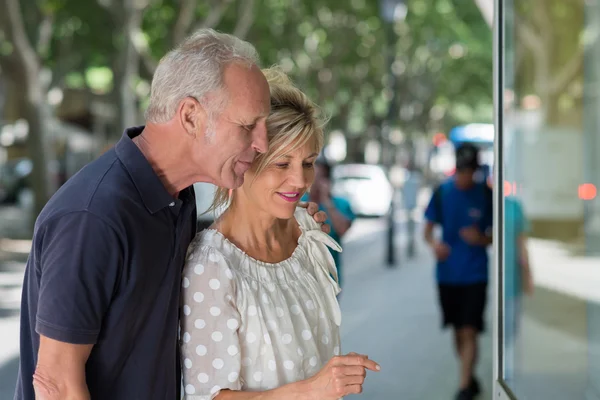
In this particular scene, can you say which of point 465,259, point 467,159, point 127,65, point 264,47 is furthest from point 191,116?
point 264,47

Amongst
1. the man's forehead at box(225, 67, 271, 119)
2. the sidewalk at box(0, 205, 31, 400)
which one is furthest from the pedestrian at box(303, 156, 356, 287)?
the man's forehead at box(225, 67, 271, 119)

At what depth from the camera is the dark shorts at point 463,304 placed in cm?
760

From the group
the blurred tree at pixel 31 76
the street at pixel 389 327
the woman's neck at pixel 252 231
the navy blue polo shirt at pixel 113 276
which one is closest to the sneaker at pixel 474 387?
the street at pixel 389 327

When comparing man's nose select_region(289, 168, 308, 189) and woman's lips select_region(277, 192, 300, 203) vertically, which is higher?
man's nose select_region(289, 168, 308, 189)

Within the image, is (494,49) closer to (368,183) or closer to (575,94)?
(575,94)

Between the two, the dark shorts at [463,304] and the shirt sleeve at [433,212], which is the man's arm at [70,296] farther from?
the shirt sleeve at [433,212]

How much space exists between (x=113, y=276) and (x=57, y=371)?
0.83 ft

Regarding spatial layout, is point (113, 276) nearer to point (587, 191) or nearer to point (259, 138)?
point (259, 138)

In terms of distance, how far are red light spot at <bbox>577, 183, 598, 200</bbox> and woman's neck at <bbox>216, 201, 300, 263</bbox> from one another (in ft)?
11.1

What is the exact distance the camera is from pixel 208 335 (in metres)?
2.54

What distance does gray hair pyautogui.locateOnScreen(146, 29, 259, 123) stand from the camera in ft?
7.83

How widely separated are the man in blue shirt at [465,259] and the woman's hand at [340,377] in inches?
205

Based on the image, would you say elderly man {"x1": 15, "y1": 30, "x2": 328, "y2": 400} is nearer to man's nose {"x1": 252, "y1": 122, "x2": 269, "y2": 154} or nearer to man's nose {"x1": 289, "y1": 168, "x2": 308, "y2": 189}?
man's nose {"x1": 252, "y1": 122, "x2": 269, "y2": 154}

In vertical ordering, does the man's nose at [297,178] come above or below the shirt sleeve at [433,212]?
above
